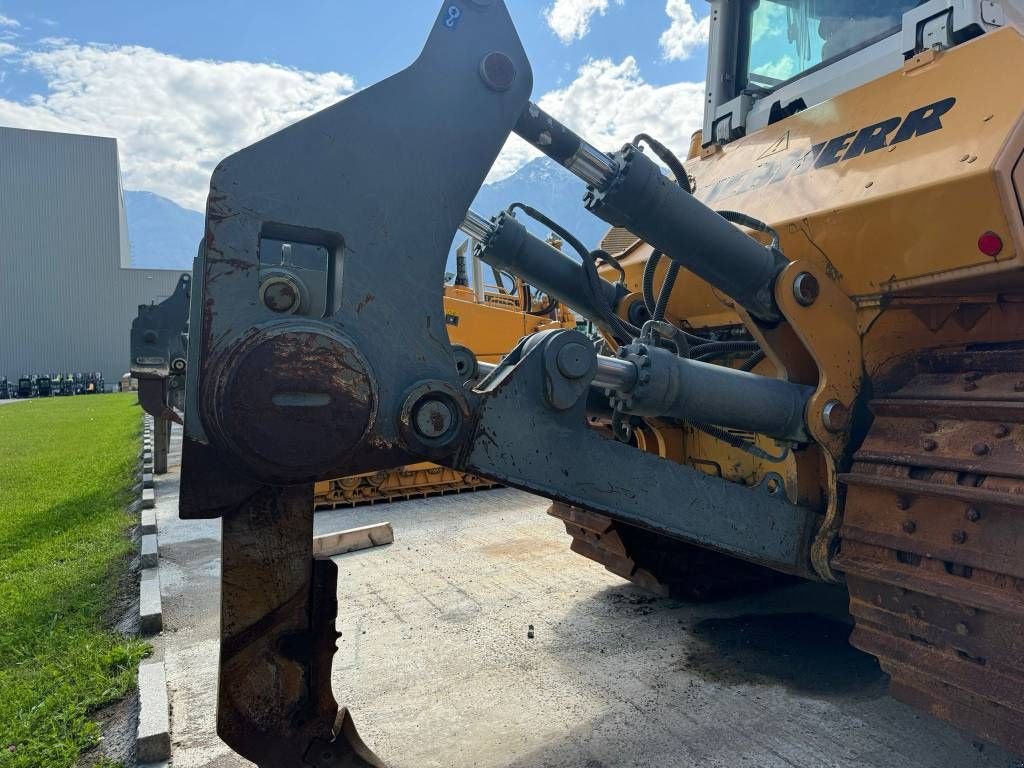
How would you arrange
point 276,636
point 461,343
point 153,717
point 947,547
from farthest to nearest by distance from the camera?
1. point 461,343
2. point 153,717
3. point 947,547
4. point 276,636

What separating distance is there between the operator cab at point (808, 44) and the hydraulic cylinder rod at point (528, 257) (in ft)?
4.07

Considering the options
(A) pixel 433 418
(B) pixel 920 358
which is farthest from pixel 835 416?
(A) pixel 433 418

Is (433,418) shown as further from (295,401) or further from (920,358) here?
(920,358)

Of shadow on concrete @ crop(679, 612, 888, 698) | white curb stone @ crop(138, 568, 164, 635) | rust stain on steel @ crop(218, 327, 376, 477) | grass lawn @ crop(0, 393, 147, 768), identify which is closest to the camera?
rust stain on steel @ crop(218, 327, 376, 477)

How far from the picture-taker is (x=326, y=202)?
68.4 inches

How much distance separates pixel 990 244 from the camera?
217 cm

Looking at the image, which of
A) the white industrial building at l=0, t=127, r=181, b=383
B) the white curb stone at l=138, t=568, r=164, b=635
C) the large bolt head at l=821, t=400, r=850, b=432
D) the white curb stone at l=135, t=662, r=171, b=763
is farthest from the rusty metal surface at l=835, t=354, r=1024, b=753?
the white industrial building at l=0, t=127, r=181, b=383

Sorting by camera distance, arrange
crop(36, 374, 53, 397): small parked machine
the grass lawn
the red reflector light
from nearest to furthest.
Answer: the red reflector light → the grass lawn → crop(36, 374, 53, 397): small parked machine

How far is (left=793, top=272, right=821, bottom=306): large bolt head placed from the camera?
250 centimetres

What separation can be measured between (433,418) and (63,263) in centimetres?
4451

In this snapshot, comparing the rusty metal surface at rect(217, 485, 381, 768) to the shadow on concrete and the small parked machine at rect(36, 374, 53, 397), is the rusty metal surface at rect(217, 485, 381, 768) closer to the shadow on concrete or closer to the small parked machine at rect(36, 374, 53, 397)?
the shadow on concrete

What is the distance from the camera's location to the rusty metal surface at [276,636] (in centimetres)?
178

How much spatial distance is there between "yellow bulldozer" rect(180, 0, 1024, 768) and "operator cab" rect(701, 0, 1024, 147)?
2cm

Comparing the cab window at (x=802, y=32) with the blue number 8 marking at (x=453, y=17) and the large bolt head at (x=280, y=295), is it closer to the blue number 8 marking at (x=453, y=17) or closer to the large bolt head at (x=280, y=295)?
the blue number 8 marking at (x=453, y=17)
